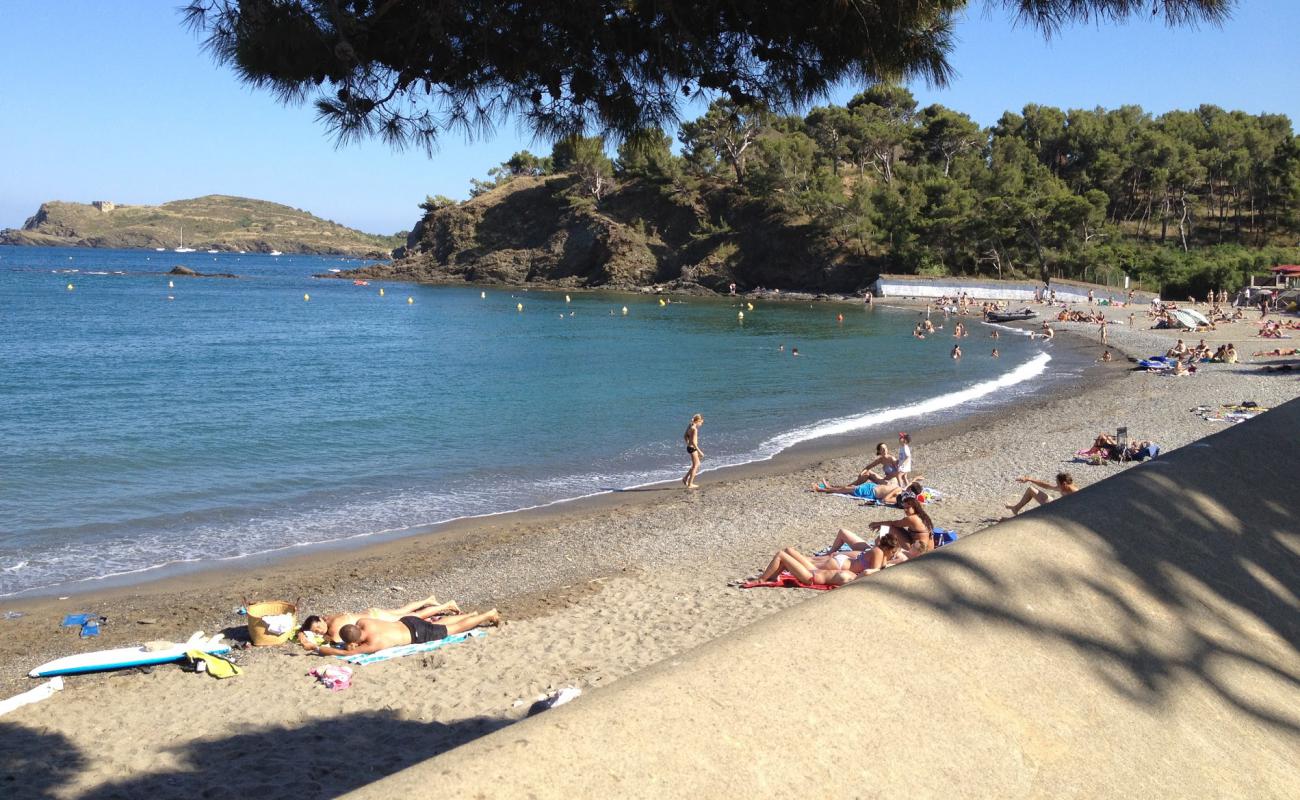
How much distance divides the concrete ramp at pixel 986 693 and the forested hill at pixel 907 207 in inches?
2344

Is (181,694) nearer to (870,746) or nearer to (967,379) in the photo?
(870,746)

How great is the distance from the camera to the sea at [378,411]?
49.3 feet

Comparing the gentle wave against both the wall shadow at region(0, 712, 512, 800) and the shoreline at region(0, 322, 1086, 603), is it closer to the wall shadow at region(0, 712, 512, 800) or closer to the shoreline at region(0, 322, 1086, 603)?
the shoreline at region(0, 322, 1086, 603)

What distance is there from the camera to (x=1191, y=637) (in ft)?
10.2

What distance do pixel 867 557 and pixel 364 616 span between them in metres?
5.02

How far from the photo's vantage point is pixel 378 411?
25766 mm

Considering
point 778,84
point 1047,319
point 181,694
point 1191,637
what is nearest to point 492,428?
point 181,694

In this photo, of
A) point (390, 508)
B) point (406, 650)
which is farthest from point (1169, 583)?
point (390, 508)

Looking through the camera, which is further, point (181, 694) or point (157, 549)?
point (157, 549)

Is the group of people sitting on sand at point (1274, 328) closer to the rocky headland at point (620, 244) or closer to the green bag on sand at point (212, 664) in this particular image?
the rocky headland at point (620, 244)

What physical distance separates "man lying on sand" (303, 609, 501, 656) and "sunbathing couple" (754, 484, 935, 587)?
11.3 ft

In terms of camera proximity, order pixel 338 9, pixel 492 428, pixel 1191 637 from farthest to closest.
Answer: pixel 492 428, pixel 338 9, pixel 1191 637

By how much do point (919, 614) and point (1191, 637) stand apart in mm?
1029

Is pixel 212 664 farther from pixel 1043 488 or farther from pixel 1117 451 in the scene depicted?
pixel 1117 451
